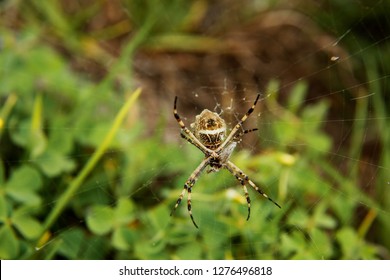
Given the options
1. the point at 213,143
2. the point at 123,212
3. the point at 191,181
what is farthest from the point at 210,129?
the point at 123,212

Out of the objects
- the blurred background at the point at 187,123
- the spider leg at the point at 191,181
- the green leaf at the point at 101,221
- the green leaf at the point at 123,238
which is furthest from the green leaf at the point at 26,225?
the spider leg at the point at 191,181

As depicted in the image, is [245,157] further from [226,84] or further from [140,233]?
→ [226,84]

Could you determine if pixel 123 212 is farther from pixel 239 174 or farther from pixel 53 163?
pixel 239 174

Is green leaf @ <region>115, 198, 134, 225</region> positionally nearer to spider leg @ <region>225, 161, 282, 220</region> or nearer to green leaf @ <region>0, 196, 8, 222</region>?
green leaf @ <region>0, 196, 8, 222</region>

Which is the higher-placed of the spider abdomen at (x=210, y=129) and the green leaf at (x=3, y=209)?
the spider abdomen at (x=210, y=129)

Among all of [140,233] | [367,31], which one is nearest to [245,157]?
[140,233]

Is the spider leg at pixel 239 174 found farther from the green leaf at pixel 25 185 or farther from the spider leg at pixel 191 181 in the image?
the green leaf at pixel 25 185
